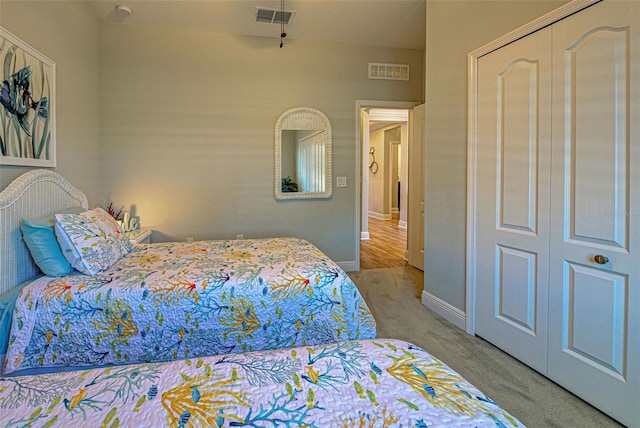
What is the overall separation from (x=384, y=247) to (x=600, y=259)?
4.39m

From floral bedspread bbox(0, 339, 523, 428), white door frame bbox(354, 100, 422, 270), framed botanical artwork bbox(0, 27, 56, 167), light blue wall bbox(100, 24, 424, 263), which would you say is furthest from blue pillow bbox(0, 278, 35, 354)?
white door frame bbox(354, 100, 422, 270)

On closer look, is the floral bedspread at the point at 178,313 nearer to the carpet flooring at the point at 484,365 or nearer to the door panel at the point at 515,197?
the carpet flooring at the point at 484,365

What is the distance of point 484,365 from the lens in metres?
2.22

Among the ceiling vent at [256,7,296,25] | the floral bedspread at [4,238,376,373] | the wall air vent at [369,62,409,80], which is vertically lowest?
the floral bedspread at [4,238,376,373]

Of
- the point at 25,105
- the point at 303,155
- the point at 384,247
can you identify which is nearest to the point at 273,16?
the point at 303,155

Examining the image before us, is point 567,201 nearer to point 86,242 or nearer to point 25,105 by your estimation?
point 86,242

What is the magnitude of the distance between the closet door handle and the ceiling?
272 cm

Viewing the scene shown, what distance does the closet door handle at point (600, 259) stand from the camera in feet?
5.59

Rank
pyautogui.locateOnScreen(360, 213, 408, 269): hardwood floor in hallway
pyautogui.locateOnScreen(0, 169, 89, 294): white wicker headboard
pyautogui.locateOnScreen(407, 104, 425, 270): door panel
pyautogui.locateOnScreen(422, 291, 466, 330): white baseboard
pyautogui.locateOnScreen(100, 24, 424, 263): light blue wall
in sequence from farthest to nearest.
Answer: pyautogui.locateOnScreen(360, 213, 408, 269): hardwood floor in hallway < pyautogui.locateOnScreen(407, 104, 425, 270): door panel < pyautogui.locateOnScreen(100, 24, 424, 263): light blue wall < pyautogui.locateOnScreen(422, 291, 466, 330): white baseboard < pyautogui.locateOnScreen(0, 169, 89, 294): white wicker headboard

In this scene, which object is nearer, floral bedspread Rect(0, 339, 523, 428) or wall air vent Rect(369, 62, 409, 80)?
floral bedspread Rect(0, 339, 523, 428)

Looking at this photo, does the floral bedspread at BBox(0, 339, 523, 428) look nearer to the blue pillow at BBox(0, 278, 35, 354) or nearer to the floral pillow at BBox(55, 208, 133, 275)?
the blue pillow at BBox(0, 278, 35, 354)

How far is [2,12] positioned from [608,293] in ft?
12.1

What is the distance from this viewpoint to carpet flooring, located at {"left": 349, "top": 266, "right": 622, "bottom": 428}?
1.75 m

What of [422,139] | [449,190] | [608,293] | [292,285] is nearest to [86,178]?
[292,285]
